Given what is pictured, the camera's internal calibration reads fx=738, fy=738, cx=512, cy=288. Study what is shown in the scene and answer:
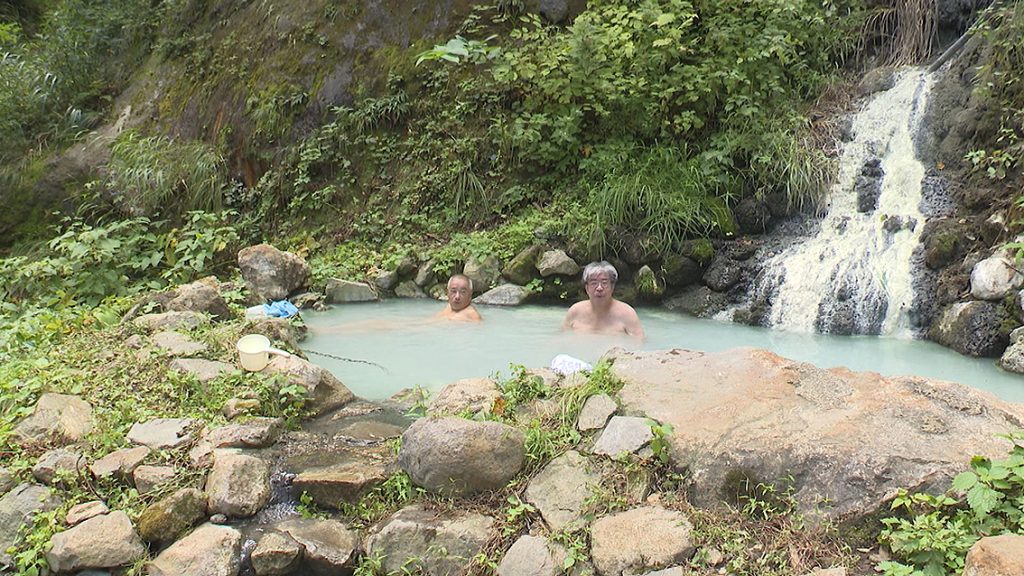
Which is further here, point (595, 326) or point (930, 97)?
point (930, 97)

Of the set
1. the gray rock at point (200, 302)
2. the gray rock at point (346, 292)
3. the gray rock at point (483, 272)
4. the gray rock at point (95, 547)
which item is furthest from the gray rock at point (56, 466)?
the gray rock at point (483, 272)

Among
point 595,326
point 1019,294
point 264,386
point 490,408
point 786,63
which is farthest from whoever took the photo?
point 786,63

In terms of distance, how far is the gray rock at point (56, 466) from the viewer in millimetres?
2670

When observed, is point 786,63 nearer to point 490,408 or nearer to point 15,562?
point 490,408

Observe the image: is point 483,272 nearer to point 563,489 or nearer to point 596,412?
point 596,412

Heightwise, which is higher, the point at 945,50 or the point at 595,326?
the point at 945,50

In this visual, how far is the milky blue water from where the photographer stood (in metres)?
4.62

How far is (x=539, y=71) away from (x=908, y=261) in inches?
163

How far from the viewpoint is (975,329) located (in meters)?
5.00

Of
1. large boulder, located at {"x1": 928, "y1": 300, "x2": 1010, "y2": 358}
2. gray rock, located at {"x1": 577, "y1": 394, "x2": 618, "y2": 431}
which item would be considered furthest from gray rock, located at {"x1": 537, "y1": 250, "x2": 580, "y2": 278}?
gray rock, located at {"x1": 577, "y1": 394, "x2": 618, "y2": 431}

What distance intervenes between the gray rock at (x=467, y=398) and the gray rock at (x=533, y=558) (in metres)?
0.73

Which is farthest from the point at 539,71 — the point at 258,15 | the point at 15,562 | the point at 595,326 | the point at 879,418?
the point at 15,562

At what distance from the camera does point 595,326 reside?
18.2ft

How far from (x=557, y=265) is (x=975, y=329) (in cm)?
336
